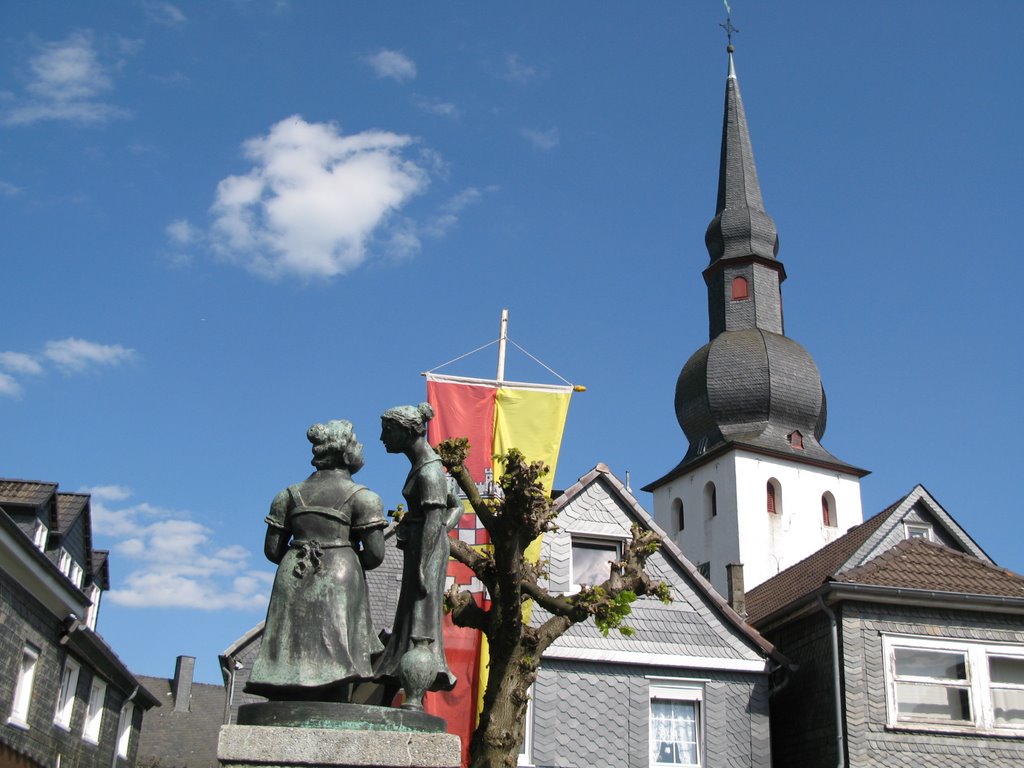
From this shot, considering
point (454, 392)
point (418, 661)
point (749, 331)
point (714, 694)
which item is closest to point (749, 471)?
point (749, 331)

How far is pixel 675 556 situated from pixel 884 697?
4.44m

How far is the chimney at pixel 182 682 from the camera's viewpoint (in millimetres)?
41781

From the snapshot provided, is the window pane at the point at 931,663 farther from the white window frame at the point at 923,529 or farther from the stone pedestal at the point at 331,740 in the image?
the stone pedestal at the point at 331,740

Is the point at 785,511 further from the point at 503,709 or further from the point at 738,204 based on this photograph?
the point at 503,709

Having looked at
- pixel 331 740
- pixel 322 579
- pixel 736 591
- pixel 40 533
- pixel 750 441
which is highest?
pixel 750 441

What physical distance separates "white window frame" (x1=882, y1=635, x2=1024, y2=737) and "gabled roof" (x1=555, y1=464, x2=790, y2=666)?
6.53ft

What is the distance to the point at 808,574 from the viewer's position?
25.6 metres

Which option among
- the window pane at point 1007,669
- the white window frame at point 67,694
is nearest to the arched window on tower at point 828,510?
the window pane at point 1007,669

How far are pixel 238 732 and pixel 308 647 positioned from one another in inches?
22.4

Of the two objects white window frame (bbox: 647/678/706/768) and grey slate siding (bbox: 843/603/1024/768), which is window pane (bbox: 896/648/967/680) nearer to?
grey slate siding (bbox: 843/603/1024/768)

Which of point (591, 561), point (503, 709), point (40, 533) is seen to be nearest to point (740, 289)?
point (591, 561)

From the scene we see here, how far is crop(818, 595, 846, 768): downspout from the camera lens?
1905cm

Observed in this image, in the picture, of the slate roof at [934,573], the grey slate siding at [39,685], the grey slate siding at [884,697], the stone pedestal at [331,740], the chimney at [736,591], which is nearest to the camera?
the stone pedestal at [331,740]

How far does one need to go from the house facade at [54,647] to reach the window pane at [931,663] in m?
14.0
